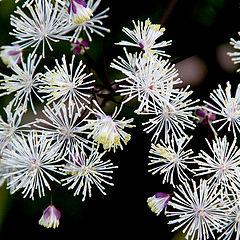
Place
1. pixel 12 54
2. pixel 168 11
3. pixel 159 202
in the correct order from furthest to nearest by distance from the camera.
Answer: pixel 168 11, pixel 12 54, pixel 159 202

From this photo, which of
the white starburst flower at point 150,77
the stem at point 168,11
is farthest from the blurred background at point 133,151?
the white starburst flower at point 150,77

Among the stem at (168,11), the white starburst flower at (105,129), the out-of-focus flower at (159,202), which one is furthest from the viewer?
the stem at (168,11)

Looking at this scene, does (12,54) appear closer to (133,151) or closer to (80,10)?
(80,10)

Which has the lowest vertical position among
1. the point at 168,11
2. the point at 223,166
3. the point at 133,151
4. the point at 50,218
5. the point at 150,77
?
the point at 50,218

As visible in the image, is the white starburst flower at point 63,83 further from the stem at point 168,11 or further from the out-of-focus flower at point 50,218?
the stem at point 168,11

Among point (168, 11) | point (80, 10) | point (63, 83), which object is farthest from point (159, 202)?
point (168, 11)

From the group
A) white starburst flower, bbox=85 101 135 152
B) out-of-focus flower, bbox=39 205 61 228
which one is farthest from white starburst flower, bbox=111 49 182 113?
out-of-focus flower, bbox=39 205 61 228

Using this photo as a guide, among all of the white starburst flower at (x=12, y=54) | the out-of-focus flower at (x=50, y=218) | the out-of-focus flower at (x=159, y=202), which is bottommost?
the out-of-focus flower at (x=50, y=218)

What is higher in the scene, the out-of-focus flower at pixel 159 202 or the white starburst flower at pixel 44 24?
the white starburst flower at pixel 44 24

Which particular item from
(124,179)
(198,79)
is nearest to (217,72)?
(198,79)
